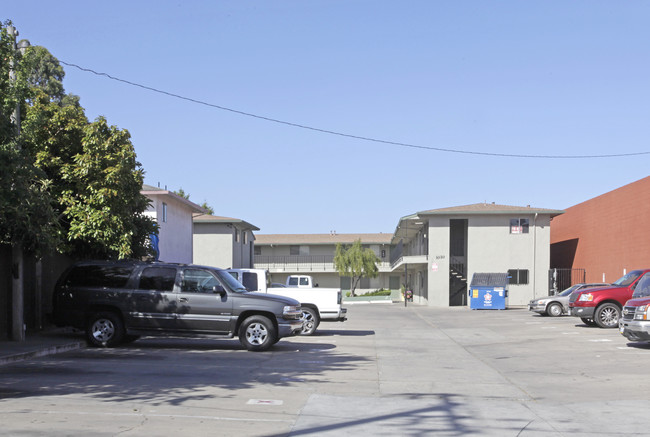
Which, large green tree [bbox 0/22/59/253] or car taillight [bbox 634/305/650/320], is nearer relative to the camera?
large green tree [bbox 0/22/59/253]

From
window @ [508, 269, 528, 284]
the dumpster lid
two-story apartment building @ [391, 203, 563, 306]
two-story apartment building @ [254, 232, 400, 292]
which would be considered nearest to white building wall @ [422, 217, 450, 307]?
two-story apartment building @ [391, 203, 563, 306]

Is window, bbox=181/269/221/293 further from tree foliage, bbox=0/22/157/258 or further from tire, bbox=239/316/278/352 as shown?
tree foliage, bbox=0/22/157/258

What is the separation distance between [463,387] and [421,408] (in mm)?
2162

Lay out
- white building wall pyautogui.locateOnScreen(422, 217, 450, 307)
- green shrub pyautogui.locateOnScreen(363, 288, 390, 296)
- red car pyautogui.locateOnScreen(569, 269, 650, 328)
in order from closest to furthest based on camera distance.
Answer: red car pyautogui.locateOnScreen(569, 269, 650, 328) → white building wall pyautogui.locateOnScreen(422, 217, 450, 307) → green shrub pyautogui.locateOnScreen(363, 288, 390, 296)

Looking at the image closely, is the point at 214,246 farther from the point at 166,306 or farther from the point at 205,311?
the point at 205,311

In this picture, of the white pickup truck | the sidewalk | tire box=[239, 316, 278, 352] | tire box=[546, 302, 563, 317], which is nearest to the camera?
the sidewalk

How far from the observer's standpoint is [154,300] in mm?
15367

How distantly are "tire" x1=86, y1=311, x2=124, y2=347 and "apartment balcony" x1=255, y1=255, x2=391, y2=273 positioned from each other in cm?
5558

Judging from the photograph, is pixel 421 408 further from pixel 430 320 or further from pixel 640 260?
pixel 640 260

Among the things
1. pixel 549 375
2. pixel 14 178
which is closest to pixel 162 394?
pixel 14 178

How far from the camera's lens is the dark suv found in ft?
49.6

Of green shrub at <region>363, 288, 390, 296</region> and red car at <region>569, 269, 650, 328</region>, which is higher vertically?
red car at <region>569, 269, 650, 328</region>

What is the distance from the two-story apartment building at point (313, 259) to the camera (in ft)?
236

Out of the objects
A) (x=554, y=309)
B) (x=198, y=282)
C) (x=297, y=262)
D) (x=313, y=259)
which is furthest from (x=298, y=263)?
(x=198, y=282)
